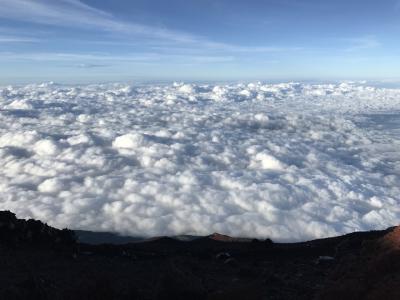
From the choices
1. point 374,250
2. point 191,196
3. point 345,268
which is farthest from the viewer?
point 191,196

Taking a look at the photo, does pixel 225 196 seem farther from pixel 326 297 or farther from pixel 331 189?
pixel 326 297

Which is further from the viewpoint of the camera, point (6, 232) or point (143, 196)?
point (143, 196)

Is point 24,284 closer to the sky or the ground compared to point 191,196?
closer to the sky

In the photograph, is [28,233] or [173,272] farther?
[28,233]

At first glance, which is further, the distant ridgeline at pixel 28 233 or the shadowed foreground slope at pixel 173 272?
the distant ridgeline at pixel 28 233

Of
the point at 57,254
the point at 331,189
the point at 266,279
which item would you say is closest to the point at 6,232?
the point at 57,254

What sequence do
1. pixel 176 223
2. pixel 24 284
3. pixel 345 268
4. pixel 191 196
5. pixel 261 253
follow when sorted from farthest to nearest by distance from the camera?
pixel 191 196, pixel 176 223, pixel 261 253, pixel 345 268, pixel 24 284

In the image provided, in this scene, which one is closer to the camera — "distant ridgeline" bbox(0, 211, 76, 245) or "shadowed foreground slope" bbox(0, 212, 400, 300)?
"shadowed foreground slope" bbox(0, 212, 400, 300)

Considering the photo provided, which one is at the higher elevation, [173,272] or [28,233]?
[173,272]
